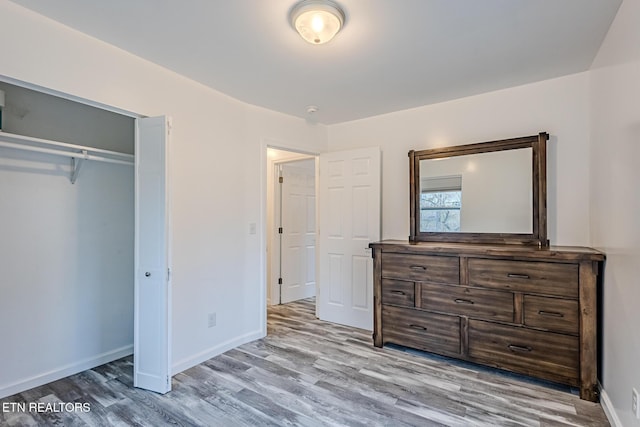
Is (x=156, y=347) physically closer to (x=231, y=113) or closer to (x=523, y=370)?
(x=231, y=113)

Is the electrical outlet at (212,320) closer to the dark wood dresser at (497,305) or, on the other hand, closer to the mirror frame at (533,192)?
the dark wood dresser at (497,305)

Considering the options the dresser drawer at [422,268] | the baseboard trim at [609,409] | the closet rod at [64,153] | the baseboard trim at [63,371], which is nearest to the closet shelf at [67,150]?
the closet rod at [64,153]

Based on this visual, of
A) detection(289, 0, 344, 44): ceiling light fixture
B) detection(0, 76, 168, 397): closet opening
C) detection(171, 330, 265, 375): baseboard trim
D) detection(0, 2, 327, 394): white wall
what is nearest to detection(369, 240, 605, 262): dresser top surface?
detection(0, 2, 327, 394): white wall

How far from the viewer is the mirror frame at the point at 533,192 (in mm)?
2754

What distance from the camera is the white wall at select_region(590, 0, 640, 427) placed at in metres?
1.64

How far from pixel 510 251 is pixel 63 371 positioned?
11.9 feet

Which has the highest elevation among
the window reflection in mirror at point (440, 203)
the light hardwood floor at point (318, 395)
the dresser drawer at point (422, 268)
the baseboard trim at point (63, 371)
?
the window reflection in mirror at point (440, 203)

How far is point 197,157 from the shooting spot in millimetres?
2857

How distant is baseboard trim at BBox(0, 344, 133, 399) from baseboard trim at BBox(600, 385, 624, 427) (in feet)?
12.0

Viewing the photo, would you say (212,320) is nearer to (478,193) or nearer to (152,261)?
(152,261)

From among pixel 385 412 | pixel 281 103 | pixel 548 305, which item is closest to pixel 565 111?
pixel 548 305

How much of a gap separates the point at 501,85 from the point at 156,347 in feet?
11.6

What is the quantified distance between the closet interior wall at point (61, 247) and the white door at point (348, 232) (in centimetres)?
208

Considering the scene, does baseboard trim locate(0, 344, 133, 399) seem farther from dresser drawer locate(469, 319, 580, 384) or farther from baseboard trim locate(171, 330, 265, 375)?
dresser drawer locate(469, 319, 580, 384)
